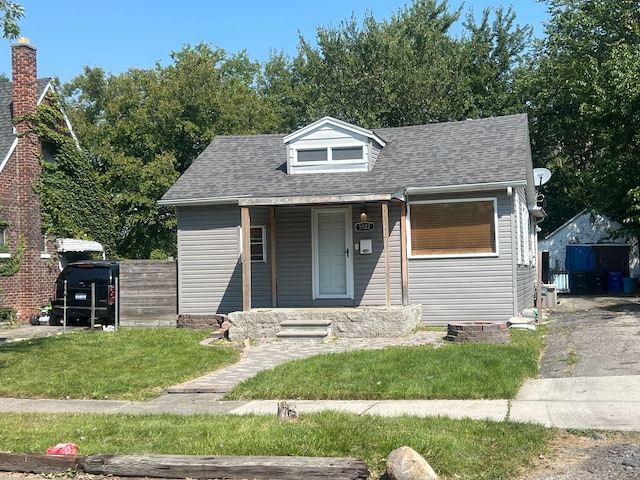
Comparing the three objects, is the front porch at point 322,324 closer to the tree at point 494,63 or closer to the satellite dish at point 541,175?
the satellite dish at point 541,175

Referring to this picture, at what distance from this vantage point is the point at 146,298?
18250 millimetres

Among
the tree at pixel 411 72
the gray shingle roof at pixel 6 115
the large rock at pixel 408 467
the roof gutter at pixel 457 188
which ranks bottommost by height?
the large rock at pixel 408 467

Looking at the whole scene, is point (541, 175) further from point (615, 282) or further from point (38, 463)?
point (38, 463)

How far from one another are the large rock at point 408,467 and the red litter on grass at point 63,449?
9.65 ft

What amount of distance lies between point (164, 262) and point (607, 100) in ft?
45.2

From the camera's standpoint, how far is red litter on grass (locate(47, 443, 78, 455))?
6.33 m

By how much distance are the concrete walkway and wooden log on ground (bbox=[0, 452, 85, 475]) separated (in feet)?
7.88

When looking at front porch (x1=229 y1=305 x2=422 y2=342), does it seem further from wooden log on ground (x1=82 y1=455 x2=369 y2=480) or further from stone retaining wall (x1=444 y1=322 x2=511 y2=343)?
wooden log on ground (x1=82 y1=455 x2=369 y2=480)

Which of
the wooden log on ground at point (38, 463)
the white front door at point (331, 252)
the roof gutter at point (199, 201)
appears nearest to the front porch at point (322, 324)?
the white front door at point (331, 252)

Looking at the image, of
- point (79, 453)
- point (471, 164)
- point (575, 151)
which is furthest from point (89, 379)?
point (575, 151)

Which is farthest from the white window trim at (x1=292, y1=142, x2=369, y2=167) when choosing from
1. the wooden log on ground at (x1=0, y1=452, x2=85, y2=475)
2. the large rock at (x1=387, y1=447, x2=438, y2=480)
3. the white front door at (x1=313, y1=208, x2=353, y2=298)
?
the large rock at (x1=387, y1=447, x2=438, y2=480)

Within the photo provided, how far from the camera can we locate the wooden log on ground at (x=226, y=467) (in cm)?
550

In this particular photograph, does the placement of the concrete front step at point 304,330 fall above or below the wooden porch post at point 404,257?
below

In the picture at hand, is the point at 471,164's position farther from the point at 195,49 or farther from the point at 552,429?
the point at 195,49
